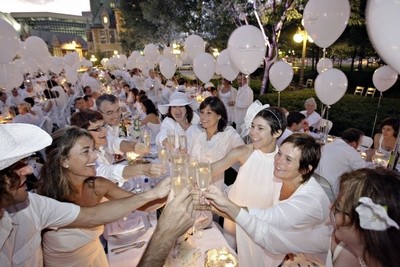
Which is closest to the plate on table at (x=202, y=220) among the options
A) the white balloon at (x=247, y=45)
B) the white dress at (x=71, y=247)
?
the white dress at (x=71, y=247)

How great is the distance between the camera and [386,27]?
1.42 m

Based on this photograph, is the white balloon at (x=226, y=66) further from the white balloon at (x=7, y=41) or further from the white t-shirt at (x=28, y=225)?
the white t-shirt at (x=28, y=225)

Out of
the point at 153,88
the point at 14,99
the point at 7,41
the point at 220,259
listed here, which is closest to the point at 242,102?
the point at 153,88

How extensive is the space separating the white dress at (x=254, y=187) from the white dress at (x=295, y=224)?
0.49 metres

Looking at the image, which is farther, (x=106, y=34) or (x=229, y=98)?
(x=106, y=34)

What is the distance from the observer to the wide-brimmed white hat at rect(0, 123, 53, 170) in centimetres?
118

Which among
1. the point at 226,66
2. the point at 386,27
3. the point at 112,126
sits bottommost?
the point at 112,126

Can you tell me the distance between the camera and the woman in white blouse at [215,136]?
3502mm

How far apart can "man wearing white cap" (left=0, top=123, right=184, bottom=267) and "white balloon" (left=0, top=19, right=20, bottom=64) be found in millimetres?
4862

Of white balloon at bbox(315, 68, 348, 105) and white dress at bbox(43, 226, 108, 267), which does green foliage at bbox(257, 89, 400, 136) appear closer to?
white balloon at bbox(315, 68, 348, 105)

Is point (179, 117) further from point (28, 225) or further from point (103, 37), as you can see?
point (103, 37)

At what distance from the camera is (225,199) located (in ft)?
5.64

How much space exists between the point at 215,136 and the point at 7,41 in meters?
4.65

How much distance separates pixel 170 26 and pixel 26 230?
21420 millimetres
